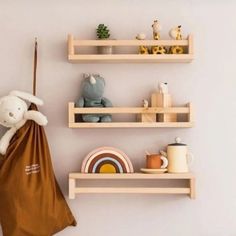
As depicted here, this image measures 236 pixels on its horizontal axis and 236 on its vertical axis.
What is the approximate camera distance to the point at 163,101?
202 cm

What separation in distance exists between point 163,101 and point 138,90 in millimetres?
140

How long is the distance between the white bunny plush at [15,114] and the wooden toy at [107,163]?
0.24m

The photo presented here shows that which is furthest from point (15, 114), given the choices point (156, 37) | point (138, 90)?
point (156, 37)

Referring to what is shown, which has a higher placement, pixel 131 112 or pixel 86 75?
pixel 86 75

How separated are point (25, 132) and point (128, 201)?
0.53m

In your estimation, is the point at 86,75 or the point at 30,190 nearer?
the point at 30,190

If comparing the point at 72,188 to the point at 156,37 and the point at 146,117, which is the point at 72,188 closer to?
the point at 146,117

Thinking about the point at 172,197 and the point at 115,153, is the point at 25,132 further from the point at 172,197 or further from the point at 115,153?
the point at 172,197

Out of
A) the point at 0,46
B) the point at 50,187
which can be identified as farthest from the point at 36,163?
A: the point at 0,46

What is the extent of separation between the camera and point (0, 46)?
2117mm

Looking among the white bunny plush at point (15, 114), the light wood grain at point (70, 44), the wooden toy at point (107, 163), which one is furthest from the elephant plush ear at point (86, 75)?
the wooden toy at point (107, 163)

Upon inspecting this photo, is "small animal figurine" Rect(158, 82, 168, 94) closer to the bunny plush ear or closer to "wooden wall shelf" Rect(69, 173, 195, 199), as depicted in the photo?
"wooden wall shelf" Rect(69, 173, 195, 199)

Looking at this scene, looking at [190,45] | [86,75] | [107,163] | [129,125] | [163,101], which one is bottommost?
[107,163]

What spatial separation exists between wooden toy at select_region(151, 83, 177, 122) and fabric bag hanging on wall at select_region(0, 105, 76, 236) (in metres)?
0.49
